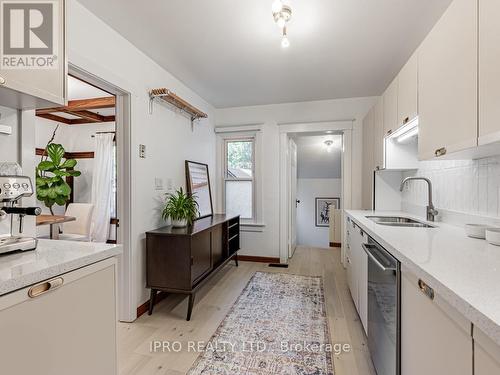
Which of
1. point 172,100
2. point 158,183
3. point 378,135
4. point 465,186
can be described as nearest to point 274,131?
point 378,135

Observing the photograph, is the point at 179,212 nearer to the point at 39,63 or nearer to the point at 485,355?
the point at 39,63

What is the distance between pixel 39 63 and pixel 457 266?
1912 mm

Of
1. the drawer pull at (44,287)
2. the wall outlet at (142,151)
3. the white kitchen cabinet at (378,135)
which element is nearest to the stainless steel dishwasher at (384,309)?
the white kitchen cabinet at (378,135)

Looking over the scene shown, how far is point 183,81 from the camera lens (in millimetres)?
3074

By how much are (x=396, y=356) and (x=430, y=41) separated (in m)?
1.76

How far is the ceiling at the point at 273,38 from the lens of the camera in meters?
1.77

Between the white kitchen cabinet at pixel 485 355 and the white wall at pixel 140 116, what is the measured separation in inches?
89.9

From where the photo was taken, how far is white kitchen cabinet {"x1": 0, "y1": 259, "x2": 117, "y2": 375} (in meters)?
0.74

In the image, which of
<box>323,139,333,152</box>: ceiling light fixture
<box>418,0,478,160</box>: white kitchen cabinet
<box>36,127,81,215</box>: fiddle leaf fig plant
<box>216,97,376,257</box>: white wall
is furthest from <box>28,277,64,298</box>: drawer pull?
<box>323,139,333,152</box>: ceiling light fixture

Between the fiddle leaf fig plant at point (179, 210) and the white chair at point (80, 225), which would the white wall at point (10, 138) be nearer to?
the fiddle leaf fig plant at point (179, 210)

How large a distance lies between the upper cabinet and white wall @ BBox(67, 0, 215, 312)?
0.50 m

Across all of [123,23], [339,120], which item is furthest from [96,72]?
[339,120]

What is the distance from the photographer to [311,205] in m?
6.85

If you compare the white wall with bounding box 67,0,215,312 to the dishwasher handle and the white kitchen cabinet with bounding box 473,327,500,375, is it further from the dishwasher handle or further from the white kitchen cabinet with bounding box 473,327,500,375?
the white kitchen cabinet with bounding box 473,327,500,375
